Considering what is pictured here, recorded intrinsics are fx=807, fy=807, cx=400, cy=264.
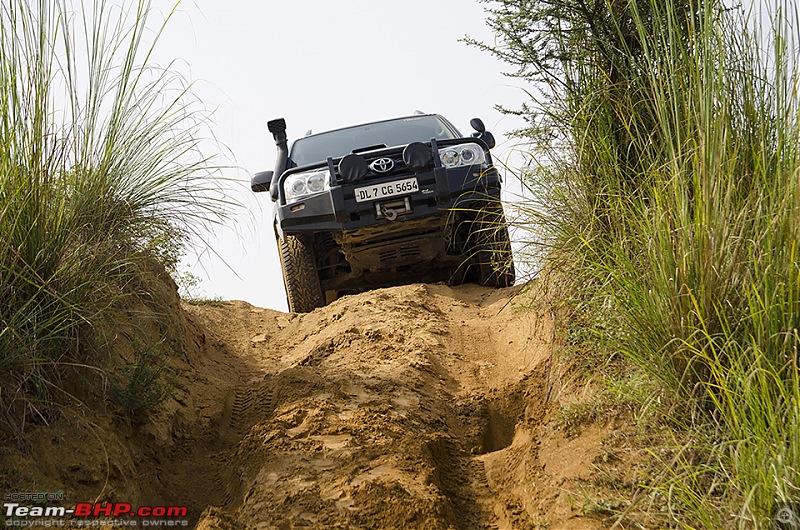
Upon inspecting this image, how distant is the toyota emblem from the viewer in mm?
6609

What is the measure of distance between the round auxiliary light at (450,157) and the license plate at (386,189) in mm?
366

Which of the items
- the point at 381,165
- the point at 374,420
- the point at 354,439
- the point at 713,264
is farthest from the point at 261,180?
the point at 713,264

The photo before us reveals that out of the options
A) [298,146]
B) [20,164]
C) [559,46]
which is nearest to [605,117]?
[559,46]

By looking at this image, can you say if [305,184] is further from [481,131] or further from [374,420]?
[374,420]

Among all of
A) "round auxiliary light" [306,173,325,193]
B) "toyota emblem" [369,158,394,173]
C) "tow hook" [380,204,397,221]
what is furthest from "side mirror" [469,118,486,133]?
"round auxiliary light" [306,173,325,193]

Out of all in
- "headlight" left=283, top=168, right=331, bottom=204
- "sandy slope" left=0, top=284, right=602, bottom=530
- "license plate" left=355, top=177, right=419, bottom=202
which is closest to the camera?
"sandy slope" left=0, top=284, right=602, bottom=530

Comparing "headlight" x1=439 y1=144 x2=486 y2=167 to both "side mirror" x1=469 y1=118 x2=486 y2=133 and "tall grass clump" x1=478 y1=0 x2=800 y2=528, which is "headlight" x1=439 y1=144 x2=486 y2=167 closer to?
"side mirror" x1=469 y1=118 x2=486 y2=133

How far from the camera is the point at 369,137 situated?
25.7ft

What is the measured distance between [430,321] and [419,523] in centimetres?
272

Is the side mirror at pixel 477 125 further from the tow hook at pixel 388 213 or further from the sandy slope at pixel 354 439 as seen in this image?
the sandy slope at pixel 354 439

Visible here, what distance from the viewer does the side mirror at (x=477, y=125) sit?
298 inches

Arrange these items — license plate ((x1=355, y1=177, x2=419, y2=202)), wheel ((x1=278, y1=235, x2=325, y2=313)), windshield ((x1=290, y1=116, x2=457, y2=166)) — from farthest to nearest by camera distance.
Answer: windshield ((x1=290, y1=116, x2=457, y2=166))
wheel ((x1=278, y1=235, x2=325, y2=313))
license plate ((x1=355, y1=177, x2=419, y2=202))

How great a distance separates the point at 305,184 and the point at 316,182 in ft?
0.32

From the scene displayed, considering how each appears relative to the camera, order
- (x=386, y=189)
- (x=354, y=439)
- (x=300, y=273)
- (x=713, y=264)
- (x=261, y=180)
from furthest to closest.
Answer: (x=261, y=180), (x=300, y=273), (x=386, y=189), (x=354, y=439), (x=713, y=264)
